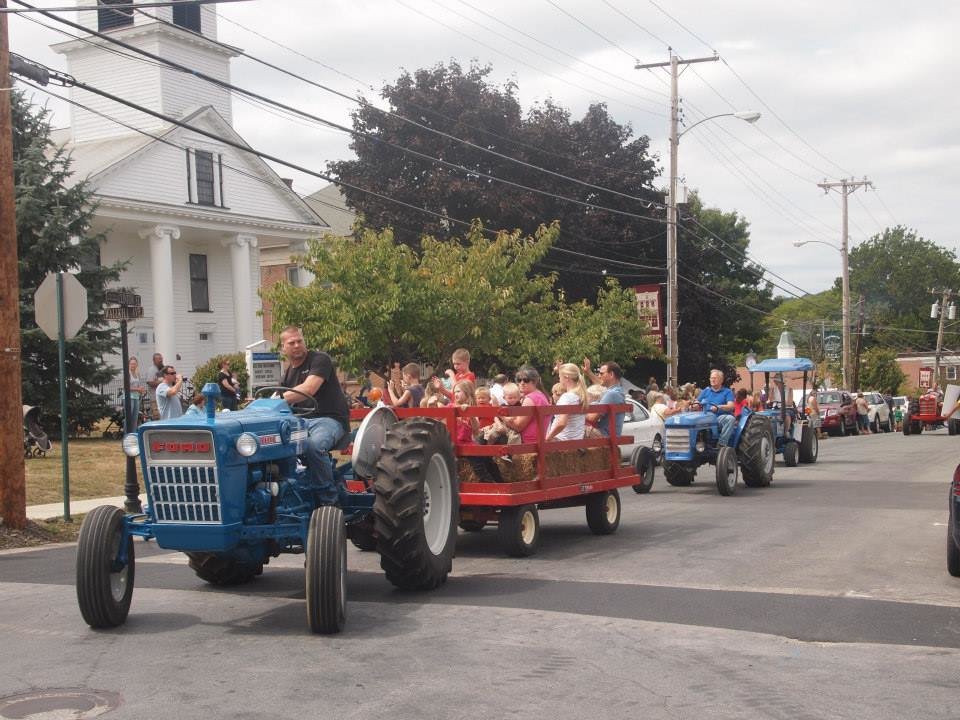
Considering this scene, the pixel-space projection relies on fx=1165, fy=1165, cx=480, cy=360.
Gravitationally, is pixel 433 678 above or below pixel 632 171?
below

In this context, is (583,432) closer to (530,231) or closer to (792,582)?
(792,582)

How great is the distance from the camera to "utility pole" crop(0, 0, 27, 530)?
13430 mm

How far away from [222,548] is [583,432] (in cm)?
563

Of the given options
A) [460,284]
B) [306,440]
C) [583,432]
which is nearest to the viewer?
[306,440]

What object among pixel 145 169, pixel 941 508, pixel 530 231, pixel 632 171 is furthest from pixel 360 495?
pixel 632 171

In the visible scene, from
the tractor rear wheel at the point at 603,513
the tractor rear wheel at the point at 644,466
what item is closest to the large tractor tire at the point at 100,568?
the tractor rear wheel at the point at 603,513

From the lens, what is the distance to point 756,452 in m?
18.7

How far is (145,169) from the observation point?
35.3 meters

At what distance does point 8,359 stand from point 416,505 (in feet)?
23.1

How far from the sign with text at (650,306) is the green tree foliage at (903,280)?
78.5m

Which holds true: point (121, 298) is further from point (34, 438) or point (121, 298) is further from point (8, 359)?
point (34, 438)

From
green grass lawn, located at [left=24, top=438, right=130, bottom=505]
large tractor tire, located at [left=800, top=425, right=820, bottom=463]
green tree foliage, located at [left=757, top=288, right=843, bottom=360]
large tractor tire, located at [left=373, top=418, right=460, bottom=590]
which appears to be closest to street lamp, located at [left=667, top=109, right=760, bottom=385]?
large tractor tire, located at [left=800, top=425, right=820, bottom=463]

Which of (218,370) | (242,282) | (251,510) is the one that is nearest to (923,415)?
(242,282)

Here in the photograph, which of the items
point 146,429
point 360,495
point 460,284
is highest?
point 460,284
